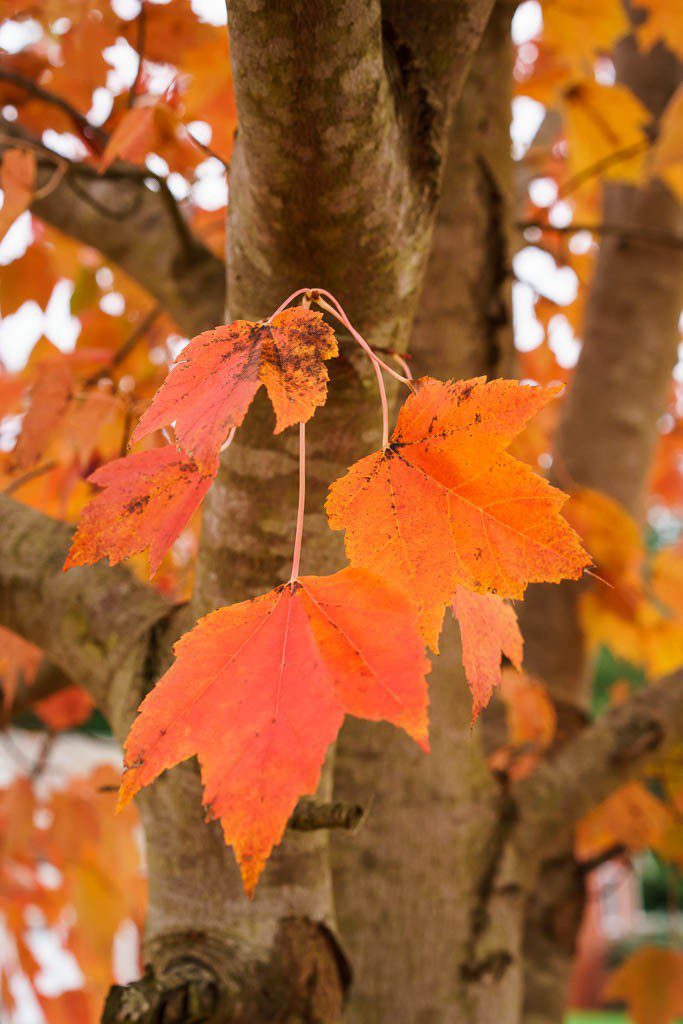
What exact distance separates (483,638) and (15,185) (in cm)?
52

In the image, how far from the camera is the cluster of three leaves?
0.32m

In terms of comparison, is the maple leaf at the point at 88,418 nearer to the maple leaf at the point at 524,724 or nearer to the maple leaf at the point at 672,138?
the maple leaf at the point at 524,724

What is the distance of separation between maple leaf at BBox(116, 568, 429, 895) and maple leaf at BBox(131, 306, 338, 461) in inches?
3.0

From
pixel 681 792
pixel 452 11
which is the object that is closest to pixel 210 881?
pixel 452 11

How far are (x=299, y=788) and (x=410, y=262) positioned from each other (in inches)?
11.5

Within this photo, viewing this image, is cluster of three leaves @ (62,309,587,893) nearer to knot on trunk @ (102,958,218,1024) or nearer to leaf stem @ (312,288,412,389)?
leaf stem @ (312,288,412,389)

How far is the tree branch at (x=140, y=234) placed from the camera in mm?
838

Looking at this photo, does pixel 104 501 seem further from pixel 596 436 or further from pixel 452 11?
pixel 596 436

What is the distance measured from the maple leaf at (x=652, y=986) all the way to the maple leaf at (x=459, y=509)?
106 cm

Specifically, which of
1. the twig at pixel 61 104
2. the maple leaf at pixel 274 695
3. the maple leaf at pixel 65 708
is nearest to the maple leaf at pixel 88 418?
the twig at pixel 61 104

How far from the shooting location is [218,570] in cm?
53

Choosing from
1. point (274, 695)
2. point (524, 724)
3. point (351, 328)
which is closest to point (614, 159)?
point (524, 724)

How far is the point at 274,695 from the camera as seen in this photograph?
1.10 feet

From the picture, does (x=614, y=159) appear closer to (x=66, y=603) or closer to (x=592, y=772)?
(x=592, y=772)
